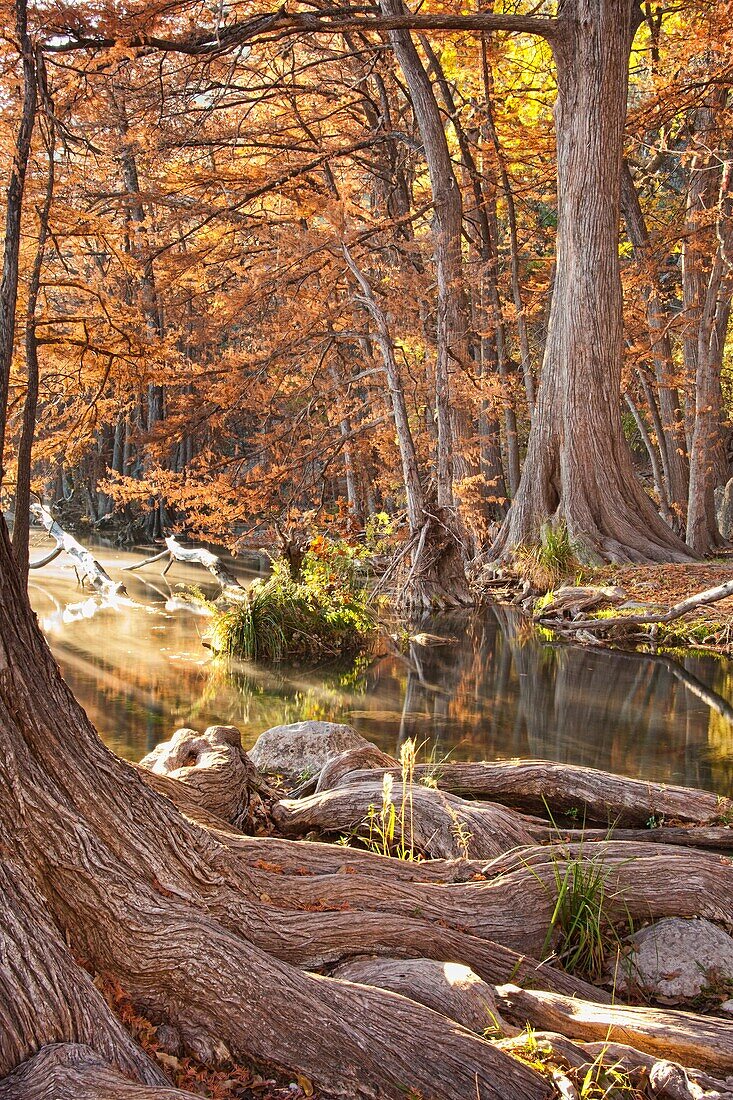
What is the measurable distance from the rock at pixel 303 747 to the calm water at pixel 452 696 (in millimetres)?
1197

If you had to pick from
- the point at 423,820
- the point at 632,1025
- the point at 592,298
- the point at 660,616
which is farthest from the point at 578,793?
the point at 592,298

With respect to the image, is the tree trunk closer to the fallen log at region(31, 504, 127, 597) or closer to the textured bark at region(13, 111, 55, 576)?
the fallen log at region(31, 504, 127, 597)

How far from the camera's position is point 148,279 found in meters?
16.7

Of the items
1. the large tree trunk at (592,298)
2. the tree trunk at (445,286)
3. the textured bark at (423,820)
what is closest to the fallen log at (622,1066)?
the textured bark at (423,820)

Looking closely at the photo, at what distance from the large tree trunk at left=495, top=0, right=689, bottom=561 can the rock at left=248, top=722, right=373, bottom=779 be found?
8.16 metres

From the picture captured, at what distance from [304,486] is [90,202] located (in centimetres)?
593

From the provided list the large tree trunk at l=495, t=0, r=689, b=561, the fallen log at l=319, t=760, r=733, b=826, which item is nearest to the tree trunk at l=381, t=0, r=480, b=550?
the large tree trunk at l=495, t=0, r=689, b=561

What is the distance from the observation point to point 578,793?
17.3 feet

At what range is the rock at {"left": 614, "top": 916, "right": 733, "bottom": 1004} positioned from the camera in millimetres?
3508

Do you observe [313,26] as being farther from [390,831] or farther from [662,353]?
[390,831]

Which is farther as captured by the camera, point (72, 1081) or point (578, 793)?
point (578, 793)

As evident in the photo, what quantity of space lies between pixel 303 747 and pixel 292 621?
16.7 feet

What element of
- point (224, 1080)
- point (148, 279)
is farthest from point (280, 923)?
point (148, 279)

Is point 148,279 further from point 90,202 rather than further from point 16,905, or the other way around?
point 16,905
